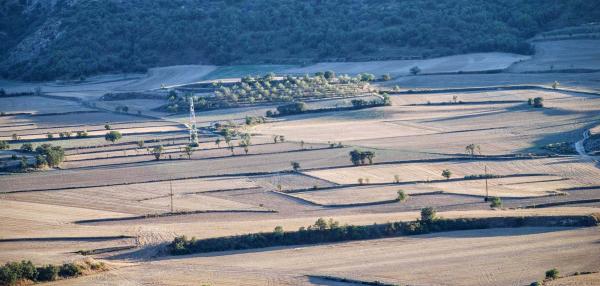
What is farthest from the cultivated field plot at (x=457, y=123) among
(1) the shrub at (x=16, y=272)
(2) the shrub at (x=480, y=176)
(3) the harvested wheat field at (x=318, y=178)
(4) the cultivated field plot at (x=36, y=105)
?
(1) the shrub at (x=16, y=272)

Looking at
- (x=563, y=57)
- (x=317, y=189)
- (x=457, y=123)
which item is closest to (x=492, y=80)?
(x=563, y=57)

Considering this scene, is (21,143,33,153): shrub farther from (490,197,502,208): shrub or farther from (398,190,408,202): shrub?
(490,197,502,208): shrub

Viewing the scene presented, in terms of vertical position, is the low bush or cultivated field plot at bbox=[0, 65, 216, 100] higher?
cultivated field plot at bbox=[0, 65, 216, 100]

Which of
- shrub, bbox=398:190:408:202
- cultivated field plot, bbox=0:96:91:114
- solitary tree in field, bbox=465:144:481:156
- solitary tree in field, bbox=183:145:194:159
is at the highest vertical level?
cultivated field plot, bbox=0:96:91:114

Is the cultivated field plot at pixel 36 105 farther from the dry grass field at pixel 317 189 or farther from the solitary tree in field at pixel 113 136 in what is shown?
the solitary tree in field at pixel 113 136

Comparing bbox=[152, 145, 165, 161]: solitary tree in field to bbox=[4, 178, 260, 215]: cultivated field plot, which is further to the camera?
bbox=[152, 145, 165, 161]: solitary tree in field

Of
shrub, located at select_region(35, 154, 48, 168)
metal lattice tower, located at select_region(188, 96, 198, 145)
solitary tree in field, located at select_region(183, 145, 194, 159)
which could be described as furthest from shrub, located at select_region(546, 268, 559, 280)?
shrub, located at select_region(35, 154, 48, 168)

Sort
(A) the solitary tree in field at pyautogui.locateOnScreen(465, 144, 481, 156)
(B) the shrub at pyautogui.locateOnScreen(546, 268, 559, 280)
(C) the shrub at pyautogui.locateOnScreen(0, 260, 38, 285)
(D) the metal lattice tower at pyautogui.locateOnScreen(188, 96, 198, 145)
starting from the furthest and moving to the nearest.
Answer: (D) the metal lattice tower at pyautogui.locateOnScreen(188, 96, 198, 145) → (A) the solitary tree in field at pyautogui.locateOnScreen(465, 144, 481, 156) → (C) the shrub at pyautogui.locateOnScreen(0, 260, 38, 285) → (B) the shrub at pyautogui.locateOnScreen(546, 268, 559, 280)
